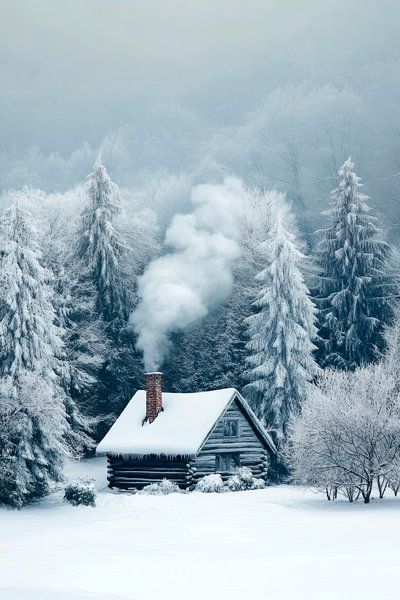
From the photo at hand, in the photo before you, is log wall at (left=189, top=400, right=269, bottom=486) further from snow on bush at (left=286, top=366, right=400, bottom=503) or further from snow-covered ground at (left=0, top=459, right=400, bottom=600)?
snow on bush at (left=286, top=366, right=400, bottom=503)

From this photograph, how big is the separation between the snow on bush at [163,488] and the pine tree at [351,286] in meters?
16.1

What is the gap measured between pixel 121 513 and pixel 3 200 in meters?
44.8

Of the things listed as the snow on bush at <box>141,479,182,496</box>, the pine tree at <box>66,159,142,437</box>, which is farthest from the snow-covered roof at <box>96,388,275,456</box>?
the pine tree at <box>66,159,142,437</box>

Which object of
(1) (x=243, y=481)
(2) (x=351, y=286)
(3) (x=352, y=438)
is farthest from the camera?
(2) (x=351, y=286)

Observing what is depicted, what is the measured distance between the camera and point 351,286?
172 feet

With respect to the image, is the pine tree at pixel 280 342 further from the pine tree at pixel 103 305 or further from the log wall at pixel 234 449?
the pine tree at pixel 103 305

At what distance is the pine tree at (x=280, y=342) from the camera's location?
1859 inches

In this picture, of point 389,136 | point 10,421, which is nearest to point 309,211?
point 389,136

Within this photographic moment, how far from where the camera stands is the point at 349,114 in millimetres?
84125

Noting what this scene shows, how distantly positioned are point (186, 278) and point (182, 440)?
1839cm

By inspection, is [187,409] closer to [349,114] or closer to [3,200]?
[3,200]

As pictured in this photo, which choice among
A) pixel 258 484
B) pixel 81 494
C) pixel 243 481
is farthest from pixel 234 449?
pixel 81 494

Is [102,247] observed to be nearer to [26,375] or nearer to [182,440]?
[182,440]

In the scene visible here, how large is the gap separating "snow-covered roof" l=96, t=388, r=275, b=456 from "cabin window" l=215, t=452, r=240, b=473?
190 cm
